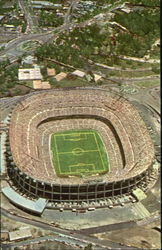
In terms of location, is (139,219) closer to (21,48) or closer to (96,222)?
(96,222)

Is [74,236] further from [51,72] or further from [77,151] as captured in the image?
[51,72]

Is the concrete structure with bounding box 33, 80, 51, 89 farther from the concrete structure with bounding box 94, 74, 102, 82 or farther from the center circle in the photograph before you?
the center circle

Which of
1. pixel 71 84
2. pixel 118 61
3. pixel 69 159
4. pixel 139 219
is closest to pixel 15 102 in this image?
pixel 71 84

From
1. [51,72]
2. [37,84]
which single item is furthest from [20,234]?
[51,72]

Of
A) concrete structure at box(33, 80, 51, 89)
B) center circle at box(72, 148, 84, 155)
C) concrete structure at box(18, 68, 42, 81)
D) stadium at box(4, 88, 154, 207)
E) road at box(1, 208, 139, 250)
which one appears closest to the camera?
road at box(1, 208, 139, 250)

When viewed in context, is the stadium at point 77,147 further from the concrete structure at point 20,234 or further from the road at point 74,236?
→ the concrete structure at point 20,234

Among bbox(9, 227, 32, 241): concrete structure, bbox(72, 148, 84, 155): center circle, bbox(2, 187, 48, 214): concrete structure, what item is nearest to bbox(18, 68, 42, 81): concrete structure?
→ bbox(72, 148, 84, 155): center circle

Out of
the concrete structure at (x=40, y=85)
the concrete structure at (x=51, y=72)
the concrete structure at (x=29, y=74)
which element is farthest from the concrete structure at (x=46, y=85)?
the concrete structure at (x=51, y=72)
